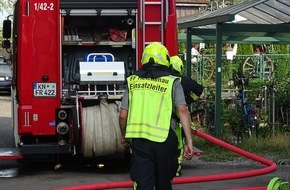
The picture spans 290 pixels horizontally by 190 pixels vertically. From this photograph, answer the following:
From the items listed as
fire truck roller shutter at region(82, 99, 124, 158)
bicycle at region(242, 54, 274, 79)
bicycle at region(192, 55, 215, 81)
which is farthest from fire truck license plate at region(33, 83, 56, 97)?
bicycle at region(242, 54, 274, 79)

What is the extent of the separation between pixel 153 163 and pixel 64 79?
471cm

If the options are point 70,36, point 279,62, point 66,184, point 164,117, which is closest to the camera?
point 164,117

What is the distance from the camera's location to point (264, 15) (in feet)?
53.2

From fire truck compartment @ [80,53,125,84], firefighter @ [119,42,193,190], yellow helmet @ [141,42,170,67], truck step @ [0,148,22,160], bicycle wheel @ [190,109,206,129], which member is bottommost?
truck step @ [0,148,22,160]

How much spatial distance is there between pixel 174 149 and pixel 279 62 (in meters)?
17.2

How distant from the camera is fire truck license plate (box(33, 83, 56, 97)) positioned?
36.0ft

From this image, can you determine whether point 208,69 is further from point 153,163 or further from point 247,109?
point 153,163

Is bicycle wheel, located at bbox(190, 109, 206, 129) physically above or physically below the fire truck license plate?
below

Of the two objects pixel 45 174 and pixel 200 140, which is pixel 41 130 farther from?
pixel 200 140

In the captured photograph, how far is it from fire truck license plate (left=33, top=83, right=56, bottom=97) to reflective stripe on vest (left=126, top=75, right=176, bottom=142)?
4094 mm

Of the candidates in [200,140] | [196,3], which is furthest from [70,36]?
[196,3]

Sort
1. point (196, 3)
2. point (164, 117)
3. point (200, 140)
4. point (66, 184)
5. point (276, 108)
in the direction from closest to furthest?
point (164, 117) → point (66, 184) → point (200, 140) → point (276, 108) → point (196, 3)

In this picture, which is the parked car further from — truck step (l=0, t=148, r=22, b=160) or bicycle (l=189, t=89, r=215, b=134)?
truck step (l=0, t=148, r=22, b=160)

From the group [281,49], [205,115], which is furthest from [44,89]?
[281,49]
